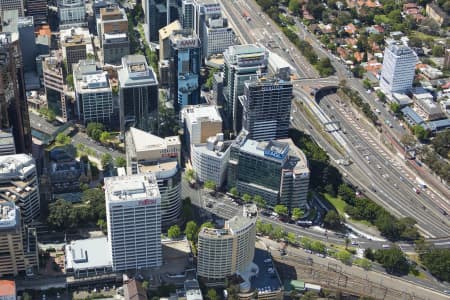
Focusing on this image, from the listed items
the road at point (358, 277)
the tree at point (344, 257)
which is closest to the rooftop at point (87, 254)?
the road at point (358, 277)

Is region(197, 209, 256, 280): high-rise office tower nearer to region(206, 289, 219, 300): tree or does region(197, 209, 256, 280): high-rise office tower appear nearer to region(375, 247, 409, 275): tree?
region(206, 289, 219, 300): tree

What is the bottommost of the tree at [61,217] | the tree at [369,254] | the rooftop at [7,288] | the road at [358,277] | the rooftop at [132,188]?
the road at [358,277]

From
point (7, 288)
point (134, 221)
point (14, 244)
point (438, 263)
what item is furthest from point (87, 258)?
point (438, 263)

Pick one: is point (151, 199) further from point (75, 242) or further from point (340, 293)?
point (340, 293)

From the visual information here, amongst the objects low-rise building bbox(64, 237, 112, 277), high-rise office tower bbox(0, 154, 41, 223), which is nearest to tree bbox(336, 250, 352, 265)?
low-rise building bbox(64, 237, 112, 277)

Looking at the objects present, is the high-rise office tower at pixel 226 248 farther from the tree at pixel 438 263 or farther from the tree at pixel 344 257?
the tree at pixel 438 263

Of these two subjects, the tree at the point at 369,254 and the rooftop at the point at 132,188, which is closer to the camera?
the rooftop at the point at 132,188
